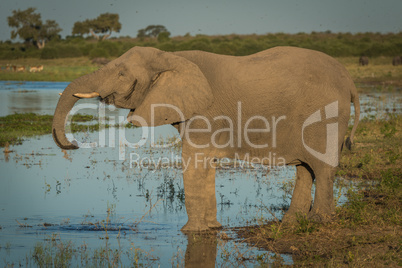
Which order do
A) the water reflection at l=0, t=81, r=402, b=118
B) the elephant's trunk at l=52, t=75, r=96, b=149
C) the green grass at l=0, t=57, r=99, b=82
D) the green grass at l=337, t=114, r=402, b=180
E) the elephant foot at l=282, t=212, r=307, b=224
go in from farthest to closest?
the green grass at l=0, t=57, r=99, b=82, the water reflection at l=0, t=81, r=402, b=118, the green grass at l=337, t=114, r=402, b=180, the elephant foot at l=282, t=212, r=307, b=224, the elephant's trunk at l=52, t=75, r=96, b=149

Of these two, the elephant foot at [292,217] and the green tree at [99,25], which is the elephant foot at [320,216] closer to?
the elephant foot at [292,217]

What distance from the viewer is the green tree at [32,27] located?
75938 mm

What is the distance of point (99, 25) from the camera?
85500 mm

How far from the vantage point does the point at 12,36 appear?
77.1 meters

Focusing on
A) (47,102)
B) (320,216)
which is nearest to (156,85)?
(320,216)

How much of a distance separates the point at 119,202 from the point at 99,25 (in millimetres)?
78903

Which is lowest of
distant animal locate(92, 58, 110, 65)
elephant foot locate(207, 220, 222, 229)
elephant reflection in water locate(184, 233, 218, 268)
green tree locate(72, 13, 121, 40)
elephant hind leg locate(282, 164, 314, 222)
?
elephant reflection in water locate(184, 233, 218, 268)

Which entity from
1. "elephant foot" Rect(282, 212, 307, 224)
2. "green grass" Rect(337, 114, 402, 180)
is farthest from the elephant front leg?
"green grass" Rect(337, 114, 402, 180)

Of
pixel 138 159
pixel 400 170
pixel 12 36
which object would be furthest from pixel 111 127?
pixel 12 36

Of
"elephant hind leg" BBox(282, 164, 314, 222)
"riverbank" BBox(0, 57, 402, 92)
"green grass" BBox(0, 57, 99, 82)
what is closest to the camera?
"elephant hind leg" BBox(282, 164, 314, 222)

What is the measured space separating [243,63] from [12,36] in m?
74.5

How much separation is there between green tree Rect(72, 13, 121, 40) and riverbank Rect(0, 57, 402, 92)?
30.6 metres

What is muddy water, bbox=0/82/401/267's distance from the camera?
23.0ft

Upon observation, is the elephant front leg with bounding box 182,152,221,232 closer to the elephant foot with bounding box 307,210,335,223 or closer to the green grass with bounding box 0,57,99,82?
the elephant foot with bounding box 307,210,335,223
